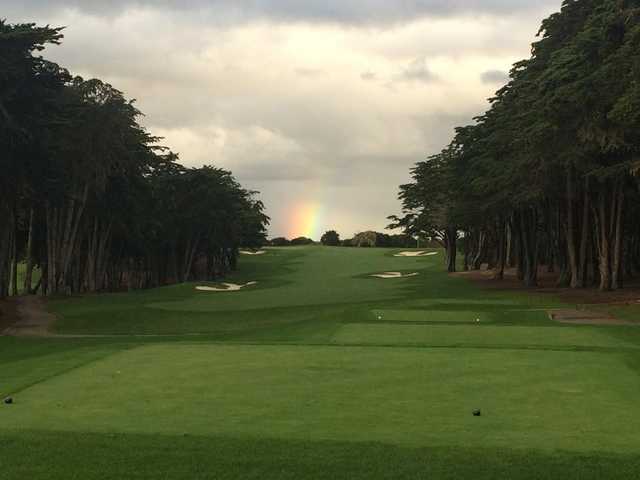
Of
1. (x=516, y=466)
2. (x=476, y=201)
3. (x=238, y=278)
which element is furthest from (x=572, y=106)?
(x=238, y=278)

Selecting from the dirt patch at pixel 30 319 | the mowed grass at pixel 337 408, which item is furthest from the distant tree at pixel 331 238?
the mowed grass at pixel 337 408

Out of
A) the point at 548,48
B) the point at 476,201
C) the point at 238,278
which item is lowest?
the point at 238,278

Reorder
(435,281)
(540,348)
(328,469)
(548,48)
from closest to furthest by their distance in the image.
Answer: (328,469) < (540,348) < (548,48) < (435,281)

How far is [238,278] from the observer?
86.9 m

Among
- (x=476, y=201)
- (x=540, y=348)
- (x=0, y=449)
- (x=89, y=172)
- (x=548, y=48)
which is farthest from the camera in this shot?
(x=476, y=201)

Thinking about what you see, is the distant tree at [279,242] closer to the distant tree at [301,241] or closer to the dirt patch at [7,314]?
the distant tree at [301,241]

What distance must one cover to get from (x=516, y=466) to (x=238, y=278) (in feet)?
261

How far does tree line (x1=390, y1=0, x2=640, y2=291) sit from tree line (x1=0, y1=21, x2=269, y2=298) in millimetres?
23453

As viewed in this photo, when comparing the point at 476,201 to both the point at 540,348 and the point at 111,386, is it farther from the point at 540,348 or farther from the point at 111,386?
the point at 111,386

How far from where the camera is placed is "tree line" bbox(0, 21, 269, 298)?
116ft

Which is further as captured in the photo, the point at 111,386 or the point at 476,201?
the point at 476,201

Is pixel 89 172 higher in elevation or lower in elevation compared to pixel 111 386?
higher

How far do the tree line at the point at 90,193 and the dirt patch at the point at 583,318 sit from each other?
23653 mm

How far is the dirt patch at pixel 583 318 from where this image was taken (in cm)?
2966
